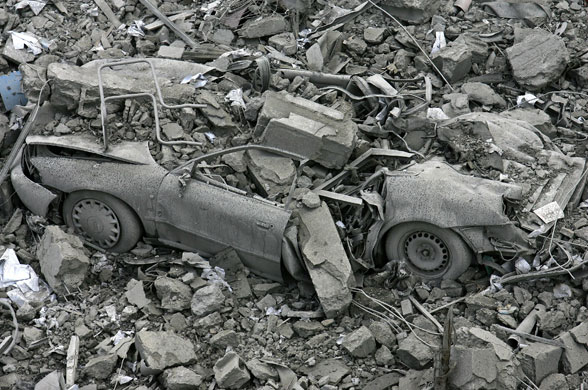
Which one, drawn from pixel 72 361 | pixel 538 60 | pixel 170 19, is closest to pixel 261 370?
pixel 72 361

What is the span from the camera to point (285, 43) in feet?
30.9

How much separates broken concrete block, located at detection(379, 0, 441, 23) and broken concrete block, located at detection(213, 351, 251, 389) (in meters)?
5.47

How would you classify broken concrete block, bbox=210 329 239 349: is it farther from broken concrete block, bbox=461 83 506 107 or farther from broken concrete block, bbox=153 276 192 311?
broken concrete block, bbox=461 83 506 107

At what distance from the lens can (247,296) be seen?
7.26 meters

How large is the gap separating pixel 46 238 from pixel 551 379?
452cm

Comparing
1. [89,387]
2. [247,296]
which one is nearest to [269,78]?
[247,296]

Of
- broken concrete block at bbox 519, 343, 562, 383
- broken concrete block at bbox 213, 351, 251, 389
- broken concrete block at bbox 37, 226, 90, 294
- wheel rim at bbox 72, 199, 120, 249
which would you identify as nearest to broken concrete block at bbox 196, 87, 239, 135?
wheel rim at bbox 72, 199, 120, 249

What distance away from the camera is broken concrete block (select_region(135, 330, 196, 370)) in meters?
6.36

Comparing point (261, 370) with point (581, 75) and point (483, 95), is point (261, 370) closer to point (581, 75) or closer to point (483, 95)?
point (483, 95)

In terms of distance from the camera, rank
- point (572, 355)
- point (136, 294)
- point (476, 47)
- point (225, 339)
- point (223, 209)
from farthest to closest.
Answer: point (476, 47)
point (223, 209)
point (136, 294)
point (225, 339)
point (572, 355)

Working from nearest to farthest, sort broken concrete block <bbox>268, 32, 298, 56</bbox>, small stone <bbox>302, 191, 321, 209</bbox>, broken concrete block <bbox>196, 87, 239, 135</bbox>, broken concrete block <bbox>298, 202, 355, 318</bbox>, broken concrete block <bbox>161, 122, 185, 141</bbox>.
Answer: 1. broken concrete block <bbox>298, 202, 355, 318</bbox>
2. small stone <bbox>302, 191, 321, 209</bbox>
3. broken concrete block <bbox>161, 122, 185, 141</bbox>
4. broken concrete block <bbox>196, 87, 239, 135</bbox>
5. broken concrete block <bbox>268, 32, 298, 56</bbox>

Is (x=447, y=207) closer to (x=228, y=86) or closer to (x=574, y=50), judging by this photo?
(x=228, y=86)

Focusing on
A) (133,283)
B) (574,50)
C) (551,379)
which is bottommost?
(551,379)

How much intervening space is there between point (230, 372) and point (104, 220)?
2.15 metres
